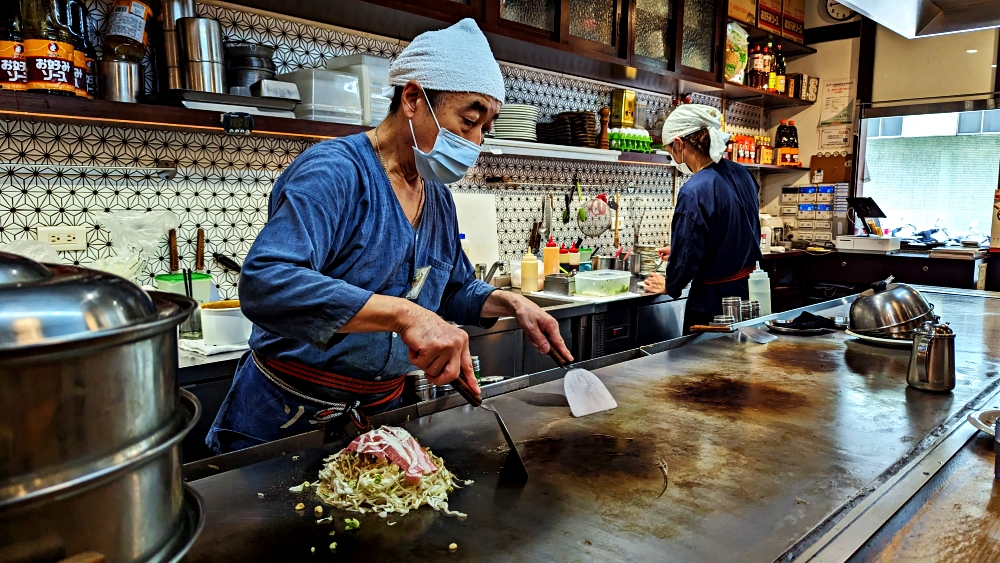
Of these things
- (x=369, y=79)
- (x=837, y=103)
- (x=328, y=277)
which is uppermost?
(x=837, y=103)

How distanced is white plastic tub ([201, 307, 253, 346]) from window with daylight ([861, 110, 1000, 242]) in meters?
5.78

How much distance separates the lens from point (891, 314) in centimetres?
248

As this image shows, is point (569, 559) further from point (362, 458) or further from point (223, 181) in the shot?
point (223, 181)

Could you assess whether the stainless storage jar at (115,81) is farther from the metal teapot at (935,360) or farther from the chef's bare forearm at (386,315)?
the metal teapot at (935,360)

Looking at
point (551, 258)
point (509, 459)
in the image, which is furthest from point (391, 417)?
point (551, 258)

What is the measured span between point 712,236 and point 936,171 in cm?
378

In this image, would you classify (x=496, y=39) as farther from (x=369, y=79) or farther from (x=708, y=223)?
(x=708, y=223)

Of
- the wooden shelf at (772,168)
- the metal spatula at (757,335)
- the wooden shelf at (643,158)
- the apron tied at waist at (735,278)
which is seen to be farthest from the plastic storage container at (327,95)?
the wooden shelf at (772,168)

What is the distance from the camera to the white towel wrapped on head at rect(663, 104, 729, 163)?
11.6 ft

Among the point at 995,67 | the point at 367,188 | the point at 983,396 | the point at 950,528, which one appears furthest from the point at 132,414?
the point at 995,67

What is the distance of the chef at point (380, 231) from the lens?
142cm

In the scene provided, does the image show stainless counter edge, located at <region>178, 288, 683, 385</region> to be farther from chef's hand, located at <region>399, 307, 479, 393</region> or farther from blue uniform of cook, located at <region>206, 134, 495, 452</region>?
chef's hand, located at <region>399, 307, 479, 393</region>

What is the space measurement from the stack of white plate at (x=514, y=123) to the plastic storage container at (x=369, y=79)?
0.88m

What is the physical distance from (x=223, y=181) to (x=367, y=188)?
1.73 m
